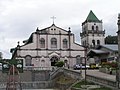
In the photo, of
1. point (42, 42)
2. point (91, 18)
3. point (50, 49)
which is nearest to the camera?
point (50, 49)

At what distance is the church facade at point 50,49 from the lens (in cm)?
7138

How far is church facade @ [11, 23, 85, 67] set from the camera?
7138 cm

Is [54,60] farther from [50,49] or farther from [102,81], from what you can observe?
[102,81]

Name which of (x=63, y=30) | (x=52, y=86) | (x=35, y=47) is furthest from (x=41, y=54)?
(x=52, y=86)

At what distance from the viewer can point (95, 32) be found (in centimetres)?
8494

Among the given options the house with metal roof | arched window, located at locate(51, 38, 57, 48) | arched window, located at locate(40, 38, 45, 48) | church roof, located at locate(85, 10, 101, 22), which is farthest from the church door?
church roof, located at locate(85, 10, 101, 22)

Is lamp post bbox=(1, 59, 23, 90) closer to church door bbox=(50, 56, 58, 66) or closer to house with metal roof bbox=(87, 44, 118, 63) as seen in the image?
church door bbox=(50, 56, 58, 66)

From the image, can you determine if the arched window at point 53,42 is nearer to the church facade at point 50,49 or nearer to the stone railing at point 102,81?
the church facade at point 50,49

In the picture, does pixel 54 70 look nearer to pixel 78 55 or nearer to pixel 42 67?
pixel 42 67

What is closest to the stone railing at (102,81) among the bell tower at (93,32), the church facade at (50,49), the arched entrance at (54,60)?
the church facade at (50,49)

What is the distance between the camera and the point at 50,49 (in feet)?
238

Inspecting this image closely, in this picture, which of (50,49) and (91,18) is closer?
(50,49)

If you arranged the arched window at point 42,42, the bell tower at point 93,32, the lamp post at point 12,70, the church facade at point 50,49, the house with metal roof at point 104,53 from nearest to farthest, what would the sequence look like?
the lamp post at point 12,70 → the house with metal roof at point 104,53 → the church facade at point 50,49 → the arched window at point 42,42 → the bell tower at point 93,32

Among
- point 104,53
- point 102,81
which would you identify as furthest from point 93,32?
point 102,81
